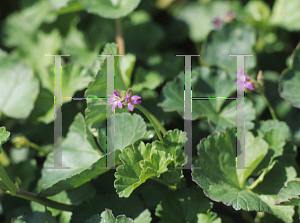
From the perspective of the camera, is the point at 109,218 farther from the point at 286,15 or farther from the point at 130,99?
the point at 286,15

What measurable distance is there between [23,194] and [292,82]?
143 centimetres

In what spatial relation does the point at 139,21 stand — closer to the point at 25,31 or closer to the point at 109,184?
the point at 25,31

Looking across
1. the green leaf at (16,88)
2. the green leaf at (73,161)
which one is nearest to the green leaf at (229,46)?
the green leaf at (73,161)

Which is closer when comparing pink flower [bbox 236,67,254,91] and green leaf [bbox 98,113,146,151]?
green leaf [bbox 98,113,146,151]

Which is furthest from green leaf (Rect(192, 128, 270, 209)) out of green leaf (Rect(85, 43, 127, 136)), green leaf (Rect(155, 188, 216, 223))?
green leaf (Rect(85, 43, 127, 136))

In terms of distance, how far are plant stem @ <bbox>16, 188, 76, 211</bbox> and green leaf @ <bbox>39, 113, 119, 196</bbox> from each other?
39 millimetres

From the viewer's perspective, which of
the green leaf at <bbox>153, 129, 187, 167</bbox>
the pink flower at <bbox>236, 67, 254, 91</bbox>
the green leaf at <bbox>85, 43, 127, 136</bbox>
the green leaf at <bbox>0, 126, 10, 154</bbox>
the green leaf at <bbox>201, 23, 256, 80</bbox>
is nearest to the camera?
the green leaf at <bbox>0, 126, 10, 154</bbox>

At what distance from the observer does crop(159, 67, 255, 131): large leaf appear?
1.67 m

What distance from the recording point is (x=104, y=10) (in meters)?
1.89

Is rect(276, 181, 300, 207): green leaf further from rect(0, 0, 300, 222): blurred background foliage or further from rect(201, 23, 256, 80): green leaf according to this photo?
rect(201, 23, 256, 80): green leaf

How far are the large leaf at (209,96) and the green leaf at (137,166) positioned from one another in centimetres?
39

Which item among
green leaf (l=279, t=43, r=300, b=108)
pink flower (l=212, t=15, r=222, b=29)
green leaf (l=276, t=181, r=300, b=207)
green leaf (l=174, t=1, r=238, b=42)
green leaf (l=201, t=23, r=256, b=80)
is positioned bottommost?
green leaf (l=276, t=181, r=300, b=207)

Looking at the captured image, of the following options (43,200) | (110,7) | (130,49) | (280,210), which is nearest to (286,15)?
(130,49)

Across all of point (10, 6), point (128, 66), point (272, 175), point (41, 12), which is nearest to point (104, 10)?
point (128, 66)
